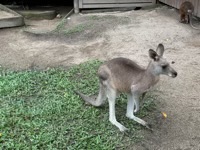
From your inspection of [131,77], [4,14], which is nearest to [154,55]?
[131,77]

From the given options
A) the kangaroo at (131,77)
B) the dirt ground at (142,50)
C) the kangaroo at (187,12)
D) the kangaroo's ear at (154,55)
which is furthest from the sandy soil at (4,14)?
the kangaroo's ear at (154,55)

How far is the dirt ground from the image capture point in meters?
3.71

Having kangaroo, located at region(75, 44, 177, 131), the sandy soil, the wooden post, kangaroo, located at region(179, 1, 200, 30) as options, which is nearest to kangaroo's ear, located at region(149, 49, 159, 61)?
kangaroo, located at region(75, 44, 177, 131)

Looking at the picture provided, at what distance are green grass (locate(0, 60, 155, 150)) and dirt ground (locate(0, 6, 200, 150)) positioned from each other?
38 centimetres

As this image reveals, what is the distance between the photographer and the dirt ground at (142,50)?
371 centimetres

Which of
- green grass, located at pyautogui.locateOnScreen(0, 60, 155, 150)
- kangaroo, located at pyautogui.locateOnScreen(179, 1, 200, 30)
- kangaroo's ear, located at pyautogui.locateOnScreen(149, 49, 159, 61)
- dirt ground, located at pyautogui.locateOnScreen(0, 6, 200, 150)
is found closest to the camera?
kangaroo's ear, located at pyautogui.locateOnScreen(149, 49, 159, 61)

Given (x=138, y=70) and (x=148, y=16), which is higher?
(x=138, y=70)

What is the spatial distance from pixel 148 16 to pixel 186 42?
6.91 ft

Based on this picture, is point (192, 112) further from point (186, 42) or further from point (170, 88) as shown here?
point (186, 42)

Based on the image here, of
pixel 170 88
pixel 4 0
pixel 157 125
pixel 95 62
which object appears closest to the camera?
pixel 157 125

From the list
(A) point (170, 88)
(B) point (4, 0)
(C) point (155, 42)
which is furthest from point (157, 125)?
(B) point (4, 0)

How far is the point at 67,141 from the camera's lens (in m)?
3.42

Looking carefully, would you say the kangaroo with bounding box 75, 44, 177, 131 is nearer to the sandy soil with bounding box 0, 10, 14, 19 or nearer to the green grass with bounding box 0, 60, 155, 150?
the green grass with bounding box 0, 60, 155, 150

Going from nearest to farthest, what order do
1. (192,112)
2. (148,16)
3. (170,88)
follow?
(192,112), (170,88), (148,16)
